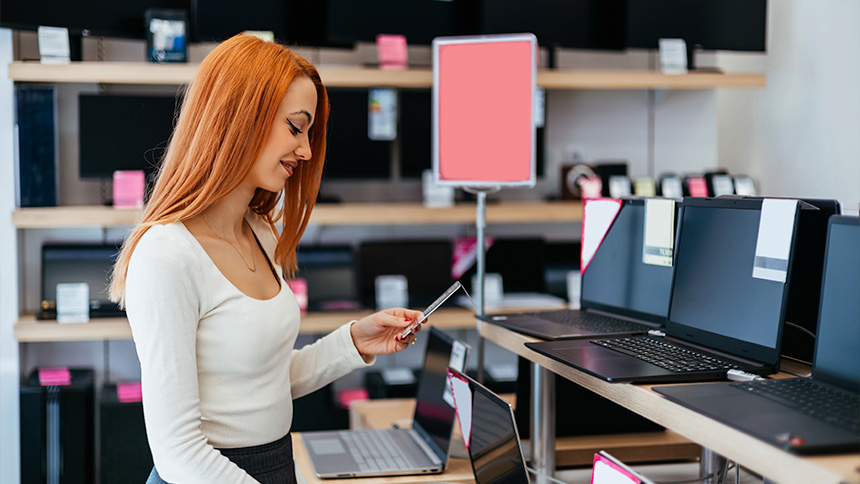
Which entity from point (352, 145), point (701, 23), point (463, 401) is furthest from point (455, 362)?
point (701, 23)

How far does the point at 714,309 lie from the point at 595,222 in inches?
21.5

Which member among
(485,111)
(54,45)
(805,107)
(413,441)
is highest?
(54,45)

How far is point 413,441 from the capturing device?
1.99 metres

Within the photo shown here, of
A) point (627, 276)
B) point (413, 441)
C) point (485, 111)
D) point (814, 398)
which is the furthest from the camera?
point (485, 111)

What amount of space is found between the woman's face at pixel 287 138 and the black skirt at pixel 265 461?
47cm

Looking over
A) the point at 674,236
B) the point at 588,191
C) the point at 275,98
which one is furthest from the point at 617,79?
the point at 275,98

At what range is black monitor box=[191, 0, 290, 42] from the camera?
10.2ft

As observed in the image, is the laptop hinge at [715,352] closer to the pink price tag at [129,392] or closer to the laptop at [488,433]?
the laptop at [488,433]

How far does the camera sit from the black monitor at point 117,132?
3.14 meters

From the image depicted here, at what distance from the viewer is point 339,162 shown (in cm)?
Answer: 336

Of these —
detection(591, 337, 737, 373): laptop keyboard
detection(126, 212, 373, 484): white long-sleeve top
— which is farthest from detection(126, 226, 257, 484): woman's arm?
detection(591, 337, 737, 373): laptop keyboard

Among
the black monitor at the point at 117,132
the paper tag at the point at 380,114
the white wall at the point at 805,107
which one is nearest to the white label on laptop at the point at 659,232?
the white wall at the point at 805,107

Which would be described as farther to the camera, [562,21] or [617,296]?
[562,21]

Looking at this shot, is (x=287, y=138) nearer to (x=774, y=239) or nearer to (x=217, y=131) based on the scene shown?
(x=217, y=131)
